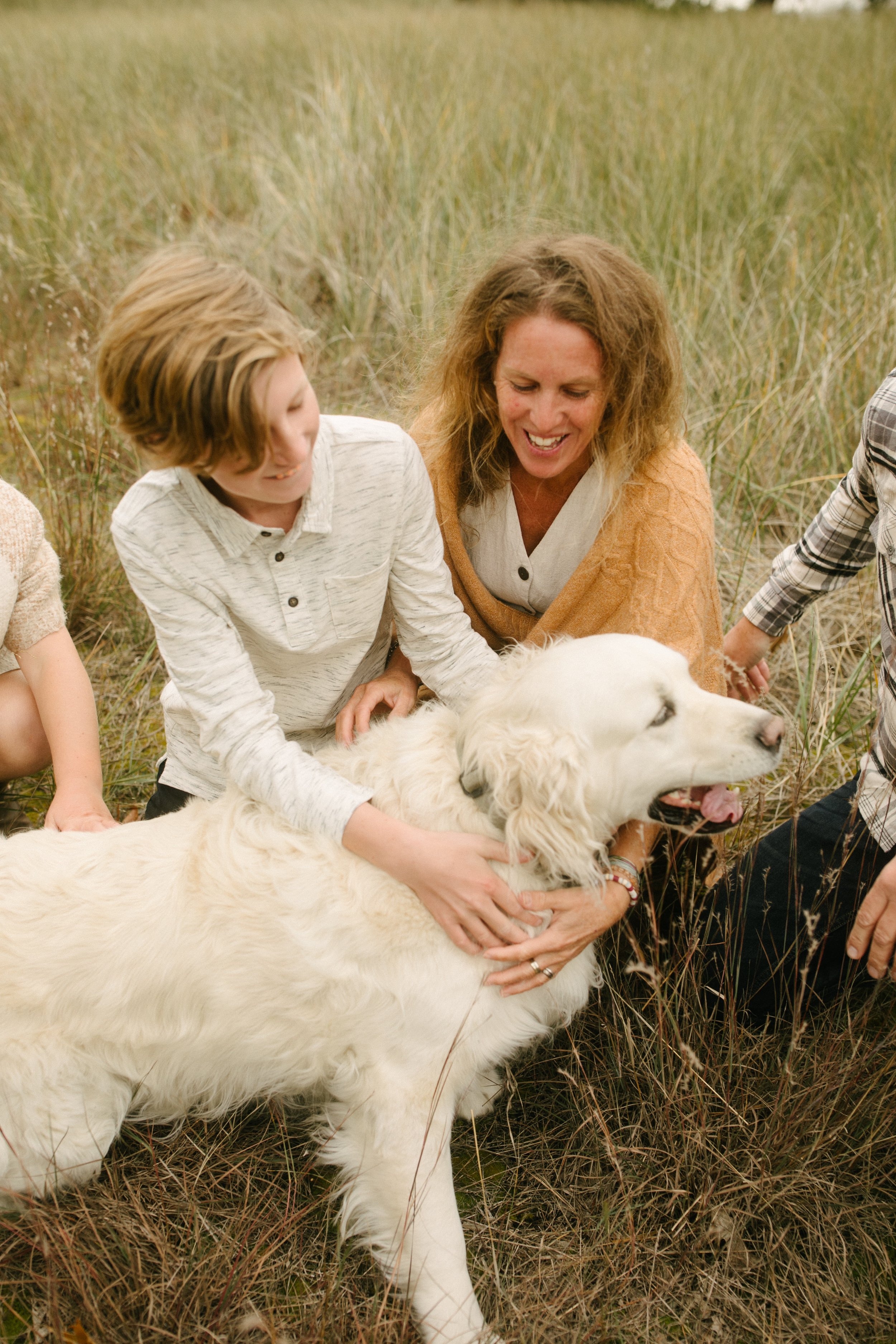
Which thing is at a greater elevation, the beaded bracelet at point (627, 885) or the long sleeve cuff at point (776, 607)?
the long sleeve cuff at point (776, 607)

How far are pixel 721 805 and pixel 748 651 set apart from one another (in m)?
0.73

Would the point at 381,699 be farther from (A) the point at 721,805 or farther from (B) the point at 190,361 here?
(B) the point at 190,361

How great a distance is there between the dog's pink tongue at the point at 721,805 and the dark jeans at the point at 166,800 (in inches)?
58.3

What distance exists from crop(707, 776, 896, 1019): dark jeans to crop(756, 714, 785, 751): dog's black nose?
1.28 ft

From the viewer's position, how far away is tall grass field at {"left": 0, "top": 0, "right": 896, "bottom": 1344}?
176cm

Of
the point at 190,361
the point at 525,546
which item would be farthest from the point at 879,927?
the point at 190,361

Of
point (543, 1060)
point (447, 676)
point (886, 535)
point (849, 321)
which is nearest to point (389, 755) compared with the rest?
point (447, 676)

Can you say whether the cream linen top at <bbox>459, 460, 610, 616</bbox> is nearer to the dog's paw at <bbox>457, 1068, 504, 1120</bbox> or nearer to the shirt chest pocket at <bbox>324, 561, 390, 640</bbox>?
the shirt chest pocket at <bbox>324, 561, 390, 640</bbox>

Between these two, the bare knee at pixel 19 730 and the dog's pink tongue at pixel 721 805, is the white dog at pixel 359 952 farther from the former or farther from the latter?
the bare knee at pixel 19 730

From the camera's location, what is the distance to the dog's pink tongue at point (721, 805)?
1.90 meters


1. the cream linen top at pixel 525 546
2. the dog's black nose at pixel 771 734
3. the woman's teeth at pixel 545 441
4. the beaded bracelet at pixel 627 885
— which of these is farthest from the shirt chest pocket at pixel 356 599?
the dog's black nose at pixel 771 734

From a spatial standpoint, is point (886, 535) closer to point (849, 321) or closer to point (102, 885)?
point (102, 885)

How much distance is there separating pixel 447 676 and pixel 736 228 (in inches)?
156

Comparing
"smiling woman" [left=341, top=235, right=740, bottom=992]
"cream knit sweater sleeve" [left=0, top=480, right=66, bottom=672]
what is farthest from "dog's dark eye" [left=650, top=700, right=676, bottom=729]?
"cream knit sweater sleeve" [left=0, top=480, right=66, bottom=672]
